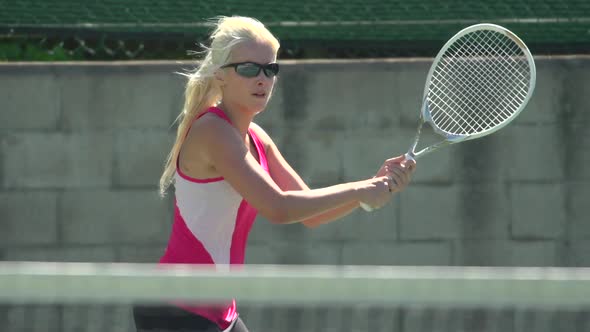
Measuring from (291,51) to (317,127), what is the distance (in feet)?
2.14

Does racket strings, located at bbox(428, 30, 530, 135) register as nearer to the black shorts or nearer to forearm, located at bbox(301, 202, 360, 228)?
forearm, located at bbox(301, 202, 360, 228)

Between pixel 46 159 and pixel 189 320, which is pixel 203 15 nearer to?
pixel 46 159

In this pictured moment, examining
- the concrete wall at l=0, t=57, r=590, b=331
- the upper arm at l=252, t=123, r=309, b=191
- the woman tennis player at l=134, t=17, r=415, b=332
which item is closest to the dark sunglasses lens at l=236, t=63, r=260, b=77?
the woman tennis player at l=134, t=17, r=415, b=332

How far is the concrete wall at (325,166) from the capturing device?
517 centimetres

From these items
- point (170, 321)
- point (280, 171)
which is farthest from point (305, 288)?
point (280, 171)

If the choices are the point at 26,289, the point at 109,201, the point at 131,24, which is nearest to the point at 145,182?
the point at 109,201

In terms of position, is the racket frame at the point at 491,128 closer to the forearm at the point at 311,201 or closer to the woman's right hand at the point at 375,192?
the woman's right hand at the point at 375,192

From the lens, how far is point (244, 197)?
350cm

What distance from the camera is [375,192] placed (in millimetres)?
3631

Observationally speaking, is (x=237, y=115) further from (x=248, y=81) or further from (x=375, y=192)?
(x=375, y=192)

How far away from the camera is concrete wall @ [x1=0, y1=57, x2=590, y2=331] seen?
5168 millimetres

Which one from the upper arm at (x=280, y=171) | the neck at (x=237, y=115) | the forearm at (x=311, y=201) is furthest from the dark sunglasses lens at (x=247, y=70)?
the forearm at (x=311, y=201)

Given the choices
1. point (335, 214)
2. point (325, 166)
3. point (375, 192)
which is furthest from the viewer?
point (325, 166)

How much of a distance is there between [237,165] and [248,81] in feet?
1.03
